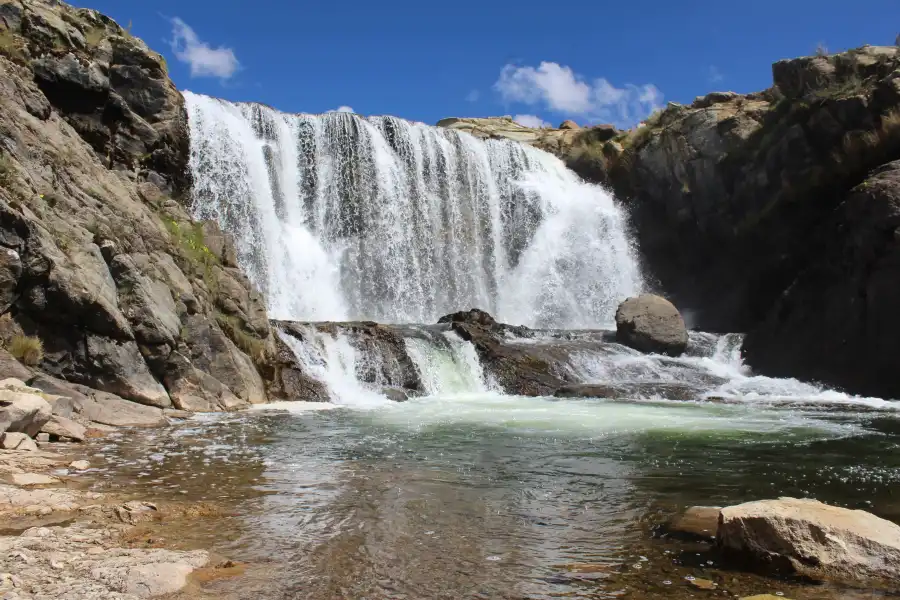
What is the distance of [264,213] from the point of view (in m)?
25.6

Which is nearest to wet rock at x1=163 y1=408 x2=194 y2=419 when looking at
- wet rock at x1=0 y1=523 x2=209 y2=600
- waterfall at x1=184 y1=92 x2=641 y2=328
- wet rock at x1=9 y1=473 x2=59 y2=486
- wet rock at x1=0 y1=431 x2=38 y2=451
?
wet rock at x1=0 y1=431 x2=38 y2=451

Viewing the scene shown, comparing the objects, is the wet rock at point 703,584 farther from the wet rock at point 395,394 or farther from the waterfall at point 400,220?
the waterfall at point 400,220

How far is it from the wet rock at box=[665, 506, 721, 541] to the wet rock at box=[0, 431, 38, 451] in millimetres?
6360

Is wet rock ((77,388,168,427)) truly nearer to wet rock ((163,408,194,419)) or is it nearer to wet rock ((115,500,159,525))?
wet rock ((163,408,194,419))

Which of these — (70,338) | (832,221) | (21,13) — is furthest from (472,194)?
(70,338)

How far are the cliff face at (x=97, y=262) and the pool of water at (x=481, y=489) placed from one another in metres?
1.44

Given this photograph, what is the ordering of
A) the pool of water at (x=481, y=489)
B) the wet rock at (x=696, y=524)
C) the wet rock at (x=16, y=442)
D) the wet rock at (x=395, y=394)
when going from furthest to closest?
1. the wet rock at (x=395, y=394)
2. the wet rock at (x=16, y=442)
3. the wet rock at (x=696, y=524)
4. the pool of water at (x=481, y=489)

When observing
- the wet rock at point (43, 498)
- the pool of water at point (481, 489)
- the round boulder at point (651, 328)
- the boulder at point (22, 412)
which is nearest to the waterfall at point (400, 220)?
the round boulder at point (651, 328)

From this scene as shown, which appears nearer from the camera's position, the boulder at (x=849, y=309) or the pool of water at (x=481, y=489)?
the pool of water at (x=481, y=489)

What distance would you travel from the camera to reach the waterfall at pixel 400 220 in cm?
2519

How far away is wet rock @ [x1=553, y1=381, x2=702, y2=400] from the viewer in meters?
17.7

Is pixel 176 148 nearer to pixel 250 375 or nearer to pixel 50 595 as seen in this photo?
pixel 250 375

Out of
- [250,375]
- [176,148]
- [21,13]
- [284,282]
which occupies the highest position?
[21,13]

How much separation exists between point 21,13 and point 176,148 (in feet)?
19.4
